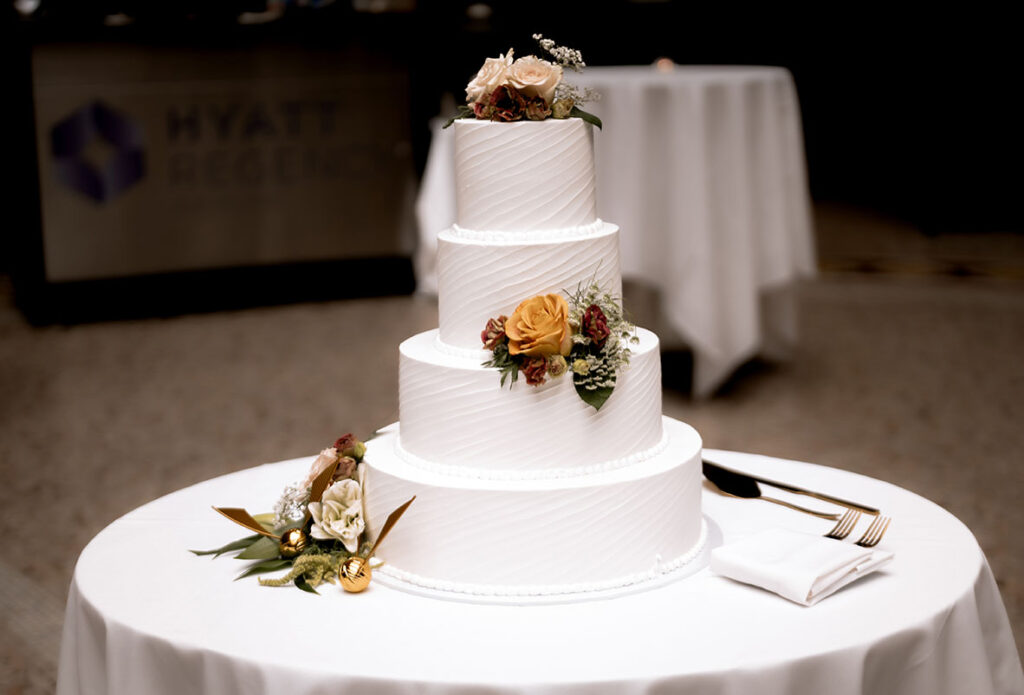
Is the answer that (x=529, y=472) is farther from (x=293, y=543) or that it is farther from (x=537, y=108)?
(x=537, y=108)

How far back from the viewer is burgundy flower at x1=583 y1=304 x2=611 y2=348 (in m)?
2.03

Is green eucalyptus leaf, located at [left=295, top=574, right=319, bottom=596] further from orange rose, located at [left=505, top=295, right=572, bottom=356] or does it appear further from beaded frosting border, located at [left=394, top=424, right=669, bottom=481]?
orange rose, located at [left=505, top=295, right=572, bottom=356]

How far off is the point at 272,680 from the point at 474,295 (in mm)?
713

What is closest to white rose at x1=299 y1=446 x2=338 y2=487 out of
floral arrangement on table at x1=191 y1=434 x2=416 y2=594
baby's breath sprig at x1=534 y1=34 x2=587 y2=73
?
floral arrangement on table at x1=191 y1=434 x2=416 y2=594

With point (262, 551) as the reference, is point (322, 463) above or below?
above

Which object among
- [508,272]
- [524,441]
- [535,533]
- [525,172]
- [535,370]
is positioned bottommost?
[535,533]

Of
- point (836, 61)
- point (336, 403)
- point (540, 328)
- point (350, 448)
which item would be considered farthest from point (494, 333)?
point (836, 61)

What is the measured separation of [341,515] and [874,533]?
89 cm

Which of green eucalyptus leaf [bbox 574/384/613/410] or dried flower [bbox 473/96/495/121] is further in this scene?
dried flower [bbox 473/96/495/121]

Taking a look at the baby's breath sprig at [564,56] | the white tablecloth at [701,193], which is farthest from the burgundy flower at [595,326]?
the white tablecloth at [701,193]

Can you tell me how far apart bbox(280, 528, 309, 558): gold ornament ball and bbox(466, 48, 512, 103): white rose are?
777 millimetres

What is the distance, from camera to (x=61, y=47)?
275 inches

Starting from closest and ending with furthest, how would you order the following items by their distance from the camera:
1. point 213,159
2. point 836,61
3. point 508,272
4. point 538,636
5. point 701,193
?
point 538,636
point 508,272
point 701,193
point 213,159
point 836,61

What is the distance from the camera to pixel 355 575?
2037 millimetres
